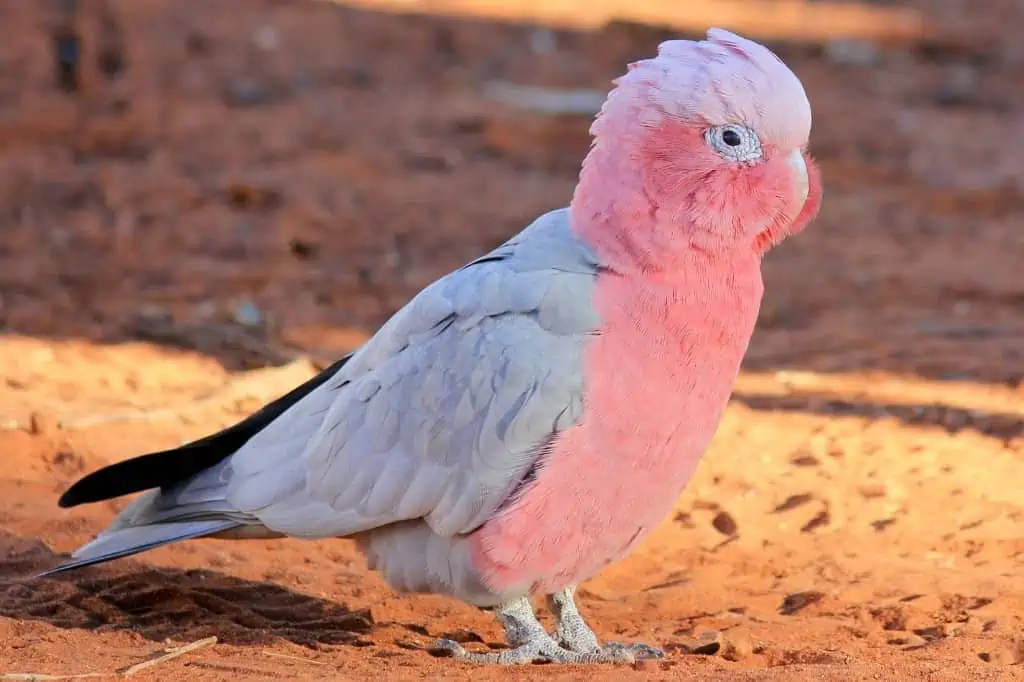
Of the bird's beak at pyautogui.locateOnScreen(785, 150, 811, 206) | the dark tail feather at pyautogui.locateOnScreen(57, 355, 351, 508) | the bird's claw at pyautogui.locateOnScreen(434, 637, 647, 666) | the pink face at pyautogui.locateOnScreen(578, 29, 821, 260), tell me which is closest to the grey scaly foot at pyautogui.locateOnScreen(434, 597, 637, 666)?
the bird's claw at pyautogui.locateOnScreen(434, 637, 647, 666)

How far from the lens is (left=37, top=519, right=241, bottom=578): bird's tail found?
4559mm

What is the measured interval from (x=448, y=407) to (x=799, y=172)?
1208 millimetres

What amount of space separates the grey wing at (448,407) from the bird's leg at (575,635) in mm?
547

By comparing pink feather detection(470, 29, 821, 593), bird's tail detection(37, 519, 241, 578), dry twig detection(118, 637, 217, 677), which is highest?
pink feather detection(470, 29, 821, 593)

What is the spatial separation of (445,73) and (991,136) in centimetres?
554

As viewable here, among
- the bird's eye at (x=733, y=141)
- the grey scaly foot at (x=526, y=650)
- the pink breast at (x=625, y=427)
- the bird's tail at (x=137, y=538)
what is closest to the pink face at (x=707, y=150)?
the bird's eye at (x=733, y=141)

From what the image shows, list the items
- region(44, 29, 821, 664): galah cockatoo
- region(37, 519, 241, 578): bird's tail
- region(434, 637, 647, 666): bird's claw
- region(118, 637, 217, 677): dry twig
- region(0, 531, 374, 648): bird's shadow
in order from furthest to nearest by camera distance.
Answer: region(0, 531, 374, 648): bird's shadow → region(37, 519, 241, 578): bird's tail → region(434, 637, 647, 666): bird's claw → region(44, 29, 821, 664): galah cockatoo → region(118, 637, 217, 677): dry twig

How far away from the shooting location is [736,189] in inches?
161

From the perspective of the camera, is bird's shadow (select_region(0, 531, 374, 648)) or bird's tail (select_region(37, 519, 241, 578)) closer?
bird's tail (select_region(37, 519, 241, 578))

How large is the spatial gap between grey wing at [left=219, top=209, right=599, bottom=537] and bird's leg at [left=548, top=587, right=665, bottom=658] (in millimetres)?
547

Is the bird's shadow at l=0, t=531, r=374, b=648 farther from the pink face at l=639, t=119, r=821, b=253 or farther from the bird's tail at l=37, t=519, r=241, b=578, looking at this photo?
the pink face at l=639, t=119, r=821, b=253

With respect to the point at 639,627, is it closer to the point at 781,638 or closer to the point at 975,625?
the point at 781,638

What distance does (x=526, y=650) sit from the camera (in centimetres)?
443

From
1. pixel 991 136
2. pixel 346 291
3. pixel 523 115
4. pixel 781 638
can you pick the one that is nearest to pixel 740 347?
pixel 781 638
